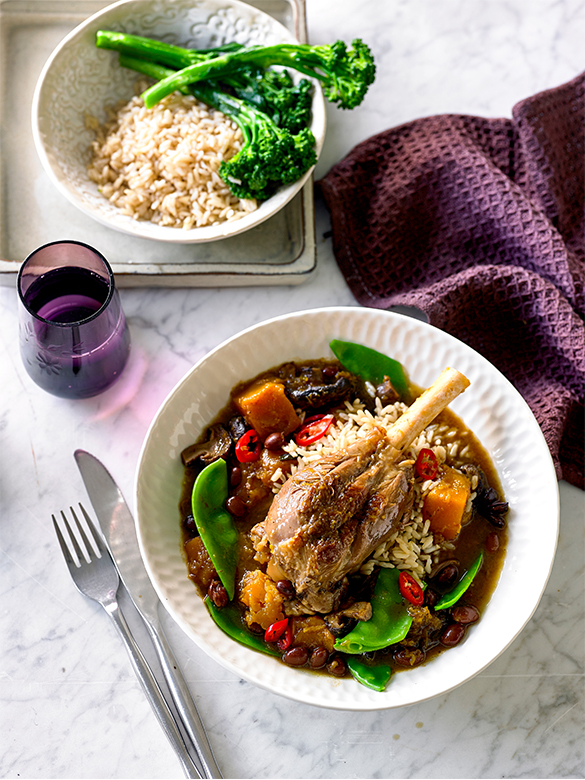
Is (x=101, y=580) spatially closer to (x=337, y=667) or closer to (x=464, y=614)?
(x=337, y=667)

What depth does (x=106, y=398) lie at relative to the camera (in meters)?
4.09

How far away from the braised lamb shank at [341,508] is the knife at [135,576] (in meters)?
0.71

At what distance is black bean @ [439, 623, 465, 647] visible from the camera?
134 inches

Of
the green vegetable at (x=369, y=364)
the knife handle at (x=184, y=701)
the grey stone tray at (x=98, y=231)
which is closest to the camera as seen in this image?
the knife handle at (x=184, y=701)

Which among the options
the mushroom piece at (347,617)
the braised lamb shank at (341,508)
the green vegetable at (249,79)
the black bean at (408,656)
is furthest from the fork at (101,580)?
the green vegetable at (249,79)

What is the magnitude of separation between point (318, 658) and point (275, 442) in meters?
1.04

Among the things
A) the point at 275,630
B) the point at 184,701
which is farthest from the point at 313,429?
the point at 184,701

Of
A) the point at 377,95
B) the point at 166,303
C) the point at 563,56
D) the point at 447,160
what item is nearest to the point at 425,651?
the point at 166,303

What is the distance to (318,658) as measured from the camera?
10.9ft

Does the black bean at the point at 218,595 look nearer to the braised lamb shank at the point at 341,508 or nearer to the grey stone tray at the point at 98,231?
the braised lamb shank at the point at 341,508

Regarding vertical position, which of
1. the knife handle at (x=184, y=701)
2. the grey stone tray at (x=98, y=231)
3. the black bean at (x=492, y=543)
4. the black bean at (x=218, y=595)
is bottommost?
the knife handle at (x=184, y=701)

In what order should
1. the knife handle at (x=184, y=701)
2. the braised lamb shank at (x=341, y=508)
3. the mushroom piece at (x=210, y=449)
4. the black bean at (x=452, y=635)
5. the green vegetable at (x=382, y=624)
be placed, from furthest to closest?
the mushroom piece at (x=210, y=449) → the knife handle at (x=184, y=701) → the black bean at (x=452, y=635) → the green vegetable at (x=382, y=624) → the braised lamb shank at (x=341, y=508)

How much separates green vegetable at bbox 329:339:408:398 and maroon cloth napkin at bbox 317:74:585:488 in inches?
17.3

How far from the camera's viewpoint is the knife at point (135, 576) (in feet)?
11.7
